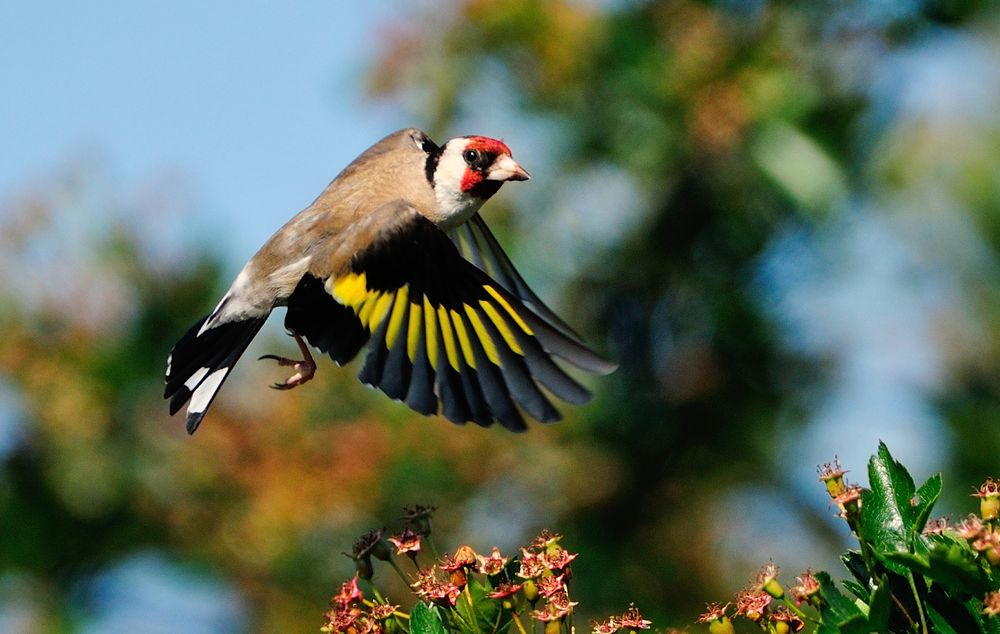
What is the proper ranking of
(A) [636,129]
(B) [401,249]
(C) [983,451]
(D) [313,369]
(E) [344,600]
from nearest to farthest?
(E) [344,600] < (B) [401,249] < (D) [313,369] < (C) [983,451] < (A) [636,129]

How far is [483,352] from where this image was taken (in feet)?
11.9

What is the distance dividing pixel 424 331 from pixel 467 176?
461mm

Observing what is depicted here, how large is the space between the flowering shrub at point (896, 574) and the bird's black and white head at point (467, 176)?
6.99 ft

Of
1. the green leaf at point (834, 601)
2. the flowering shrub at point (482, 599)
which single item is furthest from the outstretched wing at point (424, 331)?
the green leaf at point (834, 601)

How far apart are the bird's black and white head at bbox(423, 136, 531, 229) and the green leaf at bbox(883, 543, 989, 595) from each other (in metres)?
2.37

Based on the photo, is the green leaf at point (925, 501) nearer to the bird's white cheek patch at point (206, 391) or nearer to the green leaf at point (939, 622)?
the green leaf at point (939, 622)

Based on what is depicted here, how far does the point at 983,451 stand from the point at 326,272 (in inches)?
118

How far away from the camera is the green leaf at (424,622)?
1906 mm

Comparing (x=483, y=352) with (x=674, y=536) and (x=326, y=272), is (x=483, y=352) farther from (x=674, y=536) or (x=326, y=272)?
(x=674, y=536)

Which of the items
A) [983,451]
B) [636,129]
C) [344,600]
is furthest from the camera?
[636,129]

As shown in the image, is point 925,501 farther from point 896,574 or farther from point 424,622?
point 424,622

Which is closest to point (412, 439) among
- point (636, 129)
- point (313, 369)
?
point (636, 129)

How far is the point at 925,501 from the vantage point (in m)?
1.75

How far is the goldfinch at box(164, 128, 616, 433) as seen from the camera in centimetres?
350
